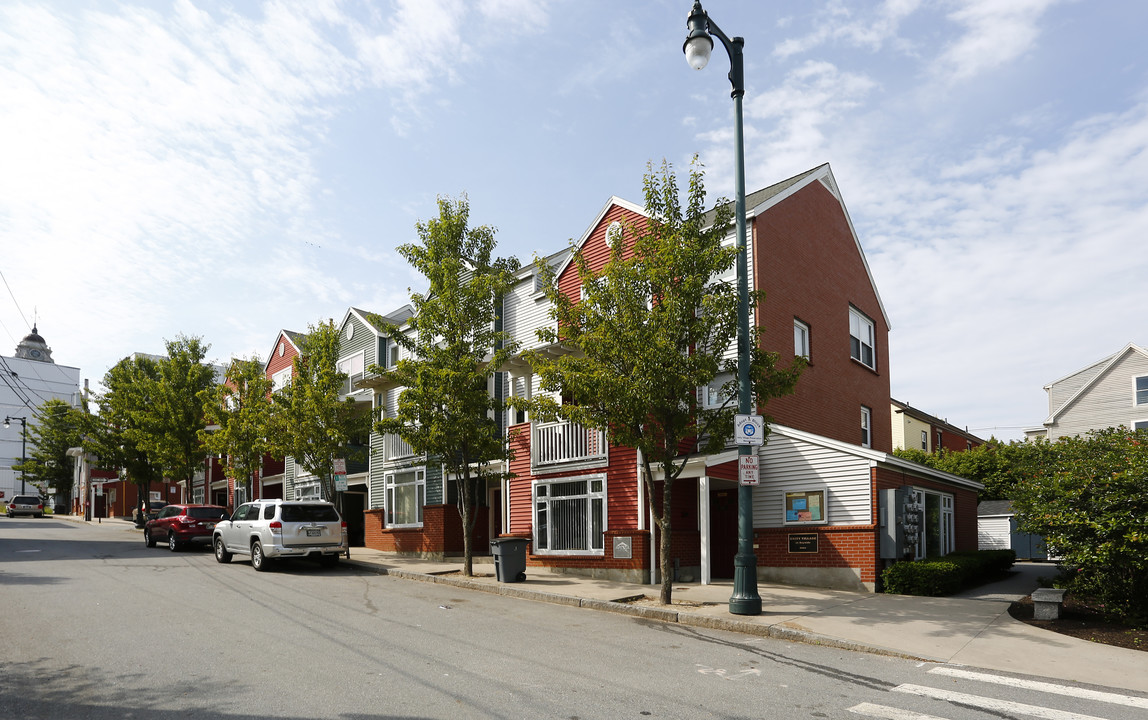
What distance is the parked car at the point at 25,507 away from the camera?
55.5 meters

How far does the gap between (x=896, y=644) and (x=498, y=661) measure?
16.5 feet

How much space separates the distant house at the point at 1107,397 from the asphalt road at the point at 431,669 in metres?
36.0

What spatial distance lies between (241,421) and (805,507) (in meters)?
21.5

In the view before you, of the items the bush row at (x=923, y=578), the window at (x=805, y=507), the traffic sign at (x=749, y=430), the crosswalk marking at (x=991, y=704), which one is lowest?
the bush row at (x=923, y=578)

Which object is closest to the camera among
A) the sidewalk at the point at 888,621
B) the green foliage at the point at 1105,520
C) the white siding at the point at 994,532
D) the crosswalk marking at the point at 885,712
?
the crosswalk marking at the point at 885,712

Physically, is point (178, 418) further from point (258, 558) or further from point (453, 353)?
point (453, 353)

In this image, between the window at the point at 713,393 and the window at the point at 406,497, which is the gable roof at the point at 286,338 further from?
the window at the point at 713,393

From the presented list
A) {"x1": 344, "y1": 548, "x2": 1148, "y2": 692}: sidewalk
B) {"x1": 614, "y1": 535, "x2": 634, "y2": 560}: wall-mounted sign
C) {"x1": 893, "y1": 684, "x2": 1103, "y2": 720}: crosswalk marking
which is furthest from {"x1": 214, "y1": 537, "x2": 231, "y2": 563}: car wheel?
{"x1": 893, "y1": 684, "x2": 1103, "y2": 720}: crosswalk marking

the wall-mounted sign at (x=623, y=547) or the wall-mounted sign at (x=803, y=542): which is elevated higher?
the wall-mounted sign at (x=803, y=542)

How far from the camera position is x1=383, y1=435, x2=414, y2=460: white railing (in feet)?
87.0

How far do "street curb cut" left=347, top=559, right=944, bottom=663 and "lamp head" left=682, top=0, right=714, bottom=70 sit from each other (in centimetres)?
817

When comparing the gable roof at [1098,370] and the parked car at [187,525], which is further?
the gable roof at [1098,370]

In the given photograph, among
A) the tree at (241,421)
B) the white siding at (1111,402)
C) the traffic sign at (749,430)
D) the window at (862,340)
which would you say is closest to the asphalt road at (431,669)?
the traffic sign at (749,430)

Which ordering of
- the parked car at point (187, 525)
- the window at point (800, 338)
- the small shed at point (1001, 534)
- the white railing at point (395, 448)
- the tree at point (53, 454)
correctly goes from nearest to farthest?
the window at point (800, 338) < the parked car at point (187, 525) < the white railing at point (395, 448) < the small shed at point (1001, 534) < the tree at point (53, 454)
